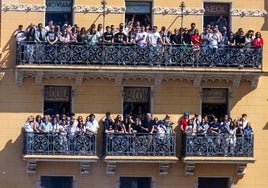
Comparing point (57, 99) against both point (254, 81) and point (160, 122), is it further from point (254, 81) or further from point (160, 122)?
point (254, 81)

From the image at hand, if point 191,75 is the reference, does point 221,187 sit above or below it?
below

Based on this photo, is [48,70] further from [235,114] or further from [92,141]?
[235,114]

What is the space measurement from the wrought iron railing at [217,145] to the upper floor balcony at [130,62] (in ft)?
8.21

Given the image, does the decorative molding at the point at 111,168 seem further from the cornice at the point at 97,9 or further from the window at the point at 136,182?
the cornice at the point at 97,9

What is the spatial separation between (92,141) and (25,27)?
5.29 meters

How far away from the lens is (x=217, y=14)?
47500 mm

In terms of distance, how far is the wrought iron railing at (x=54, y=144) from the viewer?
148ft

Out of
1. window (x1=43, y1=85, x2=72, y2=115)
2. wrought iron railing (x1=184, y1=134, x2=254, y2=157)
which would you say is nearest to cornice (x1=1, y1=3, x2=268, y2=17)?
window (x1=43, y1=85, x2=72, y2=115)

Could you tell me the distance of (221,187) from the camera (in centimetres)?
4759

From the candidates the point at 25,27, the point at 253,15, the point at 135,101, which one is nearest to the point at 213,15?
the point at 253,15

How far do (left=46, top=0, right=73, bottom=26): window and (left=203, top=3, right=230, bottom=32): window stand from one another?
557 centimetres

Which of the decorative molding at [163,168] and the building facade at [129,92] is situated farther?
the decorative molding at [163,168]

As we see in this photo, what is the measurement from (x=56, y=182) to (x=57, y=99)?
A: 11.0ft

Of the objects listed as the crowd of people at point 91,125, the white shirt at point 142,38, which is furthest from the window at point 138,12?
the crowd of people at point 91,125
